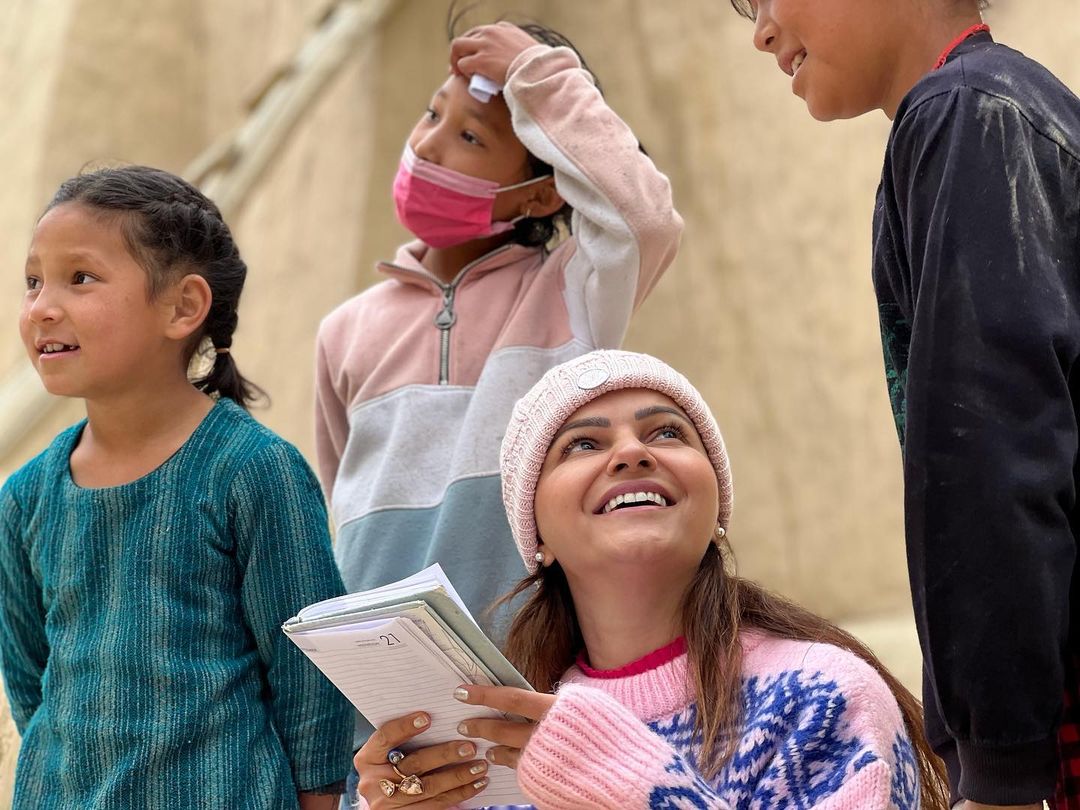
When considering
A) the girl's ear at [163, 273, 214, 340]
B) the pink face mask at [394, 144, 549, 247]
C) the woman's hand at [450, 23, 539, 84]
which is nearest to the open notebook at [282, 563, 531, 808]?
the girl's ear at [163, 273, 214, 340]

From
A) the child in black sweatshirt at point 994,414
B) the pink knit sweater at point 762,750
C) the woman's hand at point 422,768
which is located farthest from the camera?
the woman's hand at point 422,768

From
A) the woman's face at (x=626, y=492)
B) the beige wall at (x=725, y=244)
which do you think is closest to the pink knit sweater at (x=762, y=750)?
the woman's face at (x=626, y=492)

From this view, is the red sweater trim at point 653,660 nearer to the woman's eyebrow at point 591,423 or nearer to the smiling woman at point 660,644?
the smiling woman at point 660,644

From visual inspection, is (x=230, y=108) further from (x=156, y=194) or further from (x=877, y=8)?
(x=877, y=8)

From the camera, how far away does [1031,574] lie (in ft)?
4.55

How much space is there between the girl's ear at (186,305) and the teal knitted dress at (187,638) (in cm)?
16

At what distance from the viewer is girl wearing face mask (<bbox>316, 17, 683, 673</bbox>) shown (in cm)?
267

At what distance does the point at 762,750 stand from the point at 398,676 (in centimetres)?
45

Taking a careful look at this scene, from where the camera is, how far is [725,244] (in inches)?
249

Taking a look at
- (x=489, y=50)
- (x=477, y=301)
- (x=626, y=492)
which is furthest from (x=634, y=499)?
(x=489, y=50)

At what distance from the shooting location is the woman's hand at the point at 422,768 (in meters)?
1.87

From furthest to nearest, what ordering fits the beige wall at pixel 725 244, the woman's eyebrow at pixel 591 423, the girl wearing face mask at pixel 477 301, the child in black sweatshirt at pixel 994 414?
1. the beige wall at pixel 725 244
2. the girl wearing face mask at pixel 477 301
3. the woman's eyebrow at pixel 591 423
4. the child in black sweatshirt at pixel 994 414

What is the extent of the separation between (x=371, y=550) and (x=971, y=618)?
1.44 meters

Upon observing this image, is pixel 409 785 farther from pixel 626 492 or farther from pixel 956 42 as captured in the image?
pixel 956 42
